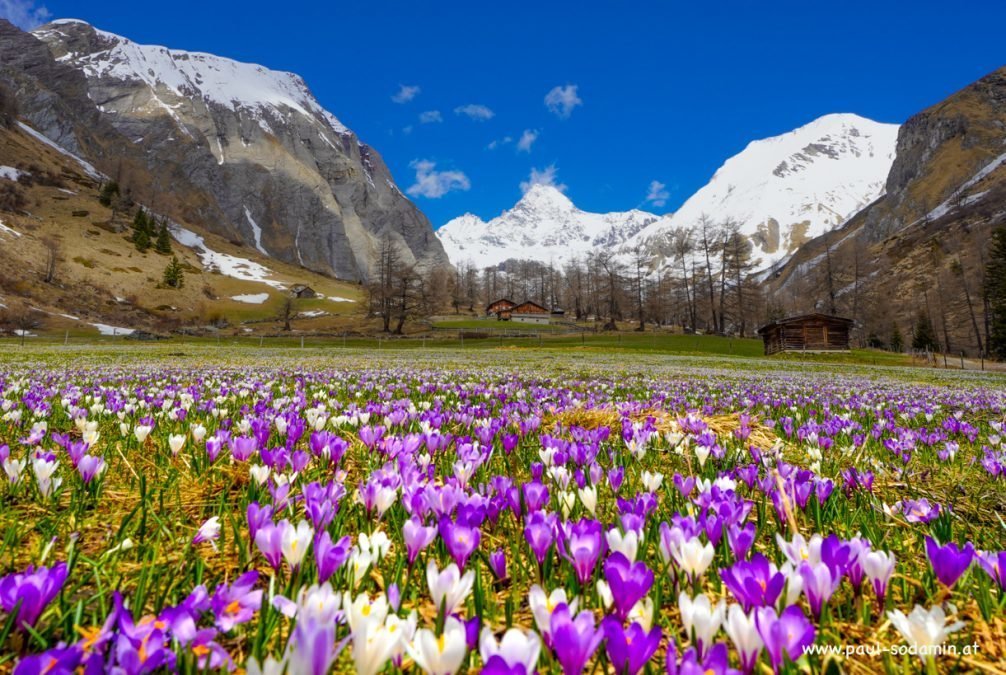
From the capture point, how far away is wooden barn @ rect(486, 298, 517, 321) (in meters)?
126

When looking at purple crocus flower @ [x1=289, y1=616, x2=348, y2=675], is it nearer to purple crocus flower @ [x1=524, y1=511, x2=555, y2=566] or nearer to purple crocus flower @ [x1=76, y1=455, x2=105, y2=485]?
purple crocus flower @ [x1=524, y1=511, x2=555, y2=566]

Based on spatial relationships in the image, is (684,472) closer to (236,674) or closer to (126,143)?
(236,674)

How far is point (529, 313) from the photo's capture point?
418 ft

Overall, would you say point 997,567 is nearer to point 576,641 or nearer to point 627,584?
point 627,584

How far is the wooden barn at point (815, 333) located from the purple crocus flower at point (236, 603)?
68002mm

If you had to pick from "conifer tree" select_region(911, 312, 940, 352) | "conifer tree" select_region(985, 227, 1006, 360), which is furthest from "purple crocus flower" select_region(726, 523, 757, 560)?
"conifer tree" select_region(911, 312, 940, 352)

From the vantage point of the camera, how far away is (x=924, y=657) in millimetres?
1103

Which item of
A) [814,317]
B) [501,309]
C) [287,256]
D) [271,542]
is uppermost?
[287,256]

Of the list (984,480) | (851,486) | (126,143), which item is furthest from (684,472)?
(126,143)

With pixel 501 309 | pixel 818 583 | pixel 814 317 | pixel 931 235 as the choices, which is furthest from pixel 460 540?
pixel 931 235

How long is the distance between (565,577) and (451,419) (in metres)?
3.43

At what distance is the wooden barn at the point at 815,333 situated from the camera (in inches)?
2324

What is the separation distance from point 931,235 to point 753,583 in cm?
16688

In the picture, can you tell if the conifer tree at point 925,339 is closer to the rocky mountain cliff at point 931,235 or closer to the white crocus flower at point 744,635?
the rocky mountain cliff at point 931,235
